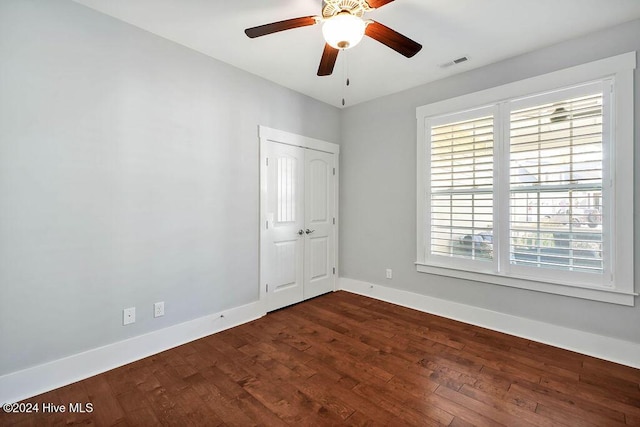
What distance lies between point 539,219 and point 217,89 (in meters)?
3.49

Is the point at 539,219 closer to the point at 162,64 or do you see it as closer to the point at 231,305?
the point at 231,305

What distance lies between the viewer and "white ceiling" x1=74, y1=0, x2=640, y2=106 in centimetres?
213

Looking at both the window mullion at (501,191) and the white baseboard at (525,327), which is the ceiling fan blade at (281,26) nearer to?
the window mullion at (501,191)

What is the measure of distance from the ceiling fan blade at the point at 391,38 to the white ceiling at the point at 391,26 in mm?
403

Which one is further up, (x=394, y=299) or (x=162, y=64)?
(x=162, y=64)

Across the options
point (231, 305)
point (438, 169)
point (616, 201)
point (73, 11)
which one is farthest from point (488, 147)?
point (73, 11)

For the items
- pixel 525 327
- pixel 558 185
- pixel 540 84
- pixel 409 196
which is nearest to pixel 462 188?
pixel 409 196

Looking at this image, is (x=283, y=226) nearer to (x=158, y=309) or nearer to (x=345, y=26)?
(x=158, y=309)

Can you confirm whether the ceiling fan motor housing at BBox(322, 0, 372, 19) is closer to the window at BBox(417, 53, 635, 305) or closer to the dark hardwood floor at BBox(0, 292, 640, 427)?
the window at BBox(417, 53, 635, 305)

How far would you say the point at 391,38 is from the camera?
6.12 ft

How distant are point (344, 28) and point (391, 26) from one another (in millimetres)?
990

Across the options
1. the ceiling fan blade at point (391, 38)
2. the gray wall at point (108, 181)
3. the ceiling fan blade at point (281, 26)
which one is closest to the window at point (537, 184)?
the ceiling fan blade at point (391, 38)

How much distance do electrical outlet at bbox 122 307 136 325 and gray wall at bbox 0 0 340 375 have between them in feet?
0.13

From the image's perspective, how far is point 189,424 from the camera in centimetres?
168
